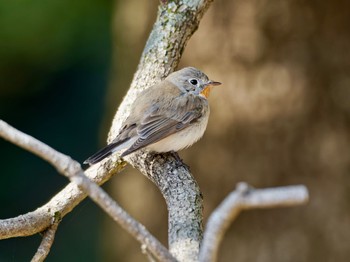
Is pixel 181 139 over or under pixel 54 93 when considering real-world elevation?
under

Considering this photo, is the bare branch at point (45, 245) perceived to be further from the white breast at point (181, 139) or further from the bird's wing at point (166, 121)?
the white breast at point (181, 139)

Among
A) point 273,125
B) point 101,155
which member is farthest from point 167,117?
point 273,125

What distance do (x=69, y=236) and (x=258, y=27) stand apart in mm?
3279

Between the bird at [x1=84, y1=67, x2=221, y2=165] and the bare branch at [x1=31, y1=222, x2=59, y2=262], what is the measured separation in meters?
0.47

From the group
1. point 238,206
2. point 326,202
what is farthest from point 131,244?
point 238,206

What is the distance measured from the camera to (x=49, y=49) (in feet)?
24.9

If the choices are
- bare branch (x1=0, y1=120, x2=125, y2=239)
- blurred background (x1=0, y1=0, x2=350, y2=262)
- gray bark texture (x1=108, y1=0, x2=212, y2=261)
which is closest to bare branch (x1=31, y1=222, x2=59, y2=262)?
bare branch (x1=0, y1=120, x2=125, y2=239)

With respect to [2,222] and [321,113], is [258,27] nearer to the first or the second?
[321,113]

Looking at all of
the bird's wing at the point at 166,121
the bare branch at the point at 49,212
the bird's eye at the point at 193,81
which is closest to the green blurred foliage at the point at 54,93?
the bird's eye at the point at 193,81

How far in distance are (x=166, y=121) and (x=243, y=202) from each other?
244cm

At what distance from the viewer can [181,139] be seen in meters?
4.29

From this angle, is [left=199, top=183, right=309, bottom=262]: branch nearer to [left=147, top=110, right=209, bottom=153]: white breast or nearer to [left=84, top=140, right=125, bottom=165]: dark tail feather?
[left=84, top=140, right=125, bottom=165]: dark tail feather

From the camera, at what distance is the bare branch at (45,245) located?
3316 mm

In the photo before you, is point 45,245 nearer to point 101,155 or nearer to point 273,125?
point 101,155
